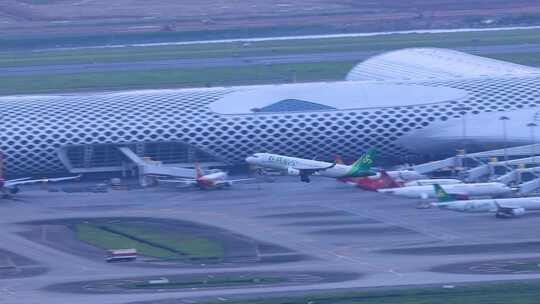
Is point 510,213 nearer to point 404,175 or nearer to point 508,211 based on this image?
point 508,211

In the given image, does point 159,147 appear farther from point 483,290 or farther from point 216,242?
point 483,290

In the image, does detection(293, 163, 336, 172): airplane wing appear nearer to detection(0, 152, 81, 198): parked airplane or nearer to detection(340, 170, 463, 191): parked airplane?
detection(340, 170, 463, 191): parked airplane

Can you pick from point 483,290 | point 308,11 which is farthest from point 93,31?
point 483,290

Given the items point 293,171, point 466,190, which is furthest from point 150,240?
point 293,171

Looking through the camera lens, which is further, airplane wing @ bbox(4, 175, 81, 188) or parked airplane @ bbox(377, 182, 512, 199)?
airplane wing @ bbox(4, 175, 81, 188)

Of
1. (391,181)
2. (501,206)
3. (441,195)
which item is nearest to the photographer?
(501,206)

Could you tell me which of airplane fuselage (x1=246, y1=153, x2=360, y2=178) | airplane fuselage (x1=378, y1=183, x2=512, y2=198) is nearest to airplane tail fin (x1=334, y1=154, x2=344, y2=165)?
airplane fuselage (x1=246, y1=153, x2=360, y2=178)
